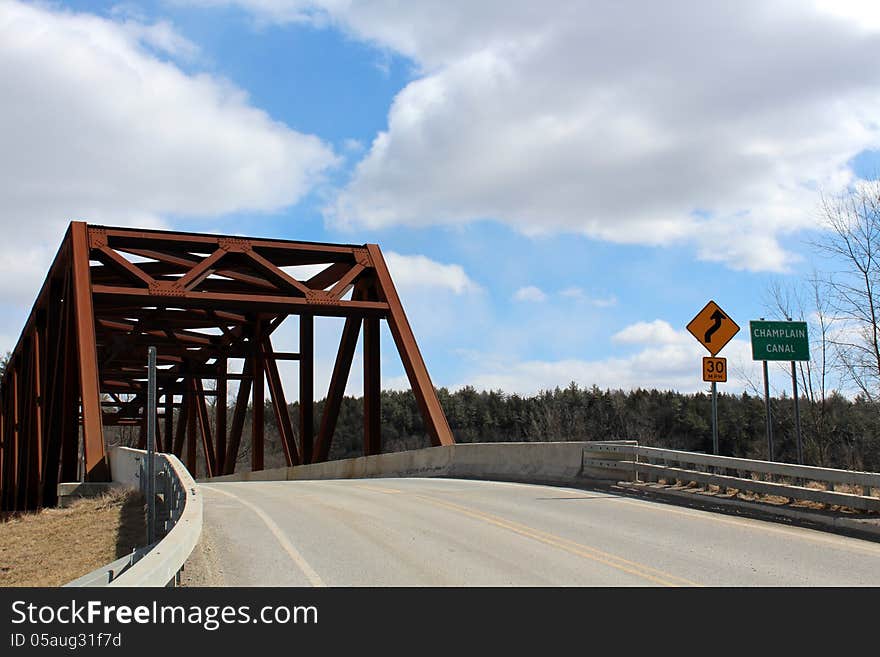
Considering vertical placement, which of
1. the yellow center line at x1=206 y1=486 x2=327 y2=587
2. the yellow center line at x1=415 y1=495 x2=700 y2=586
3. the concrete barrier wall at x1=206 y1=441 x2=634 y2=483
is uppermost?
the concrete barrier wall at x1=206 y1=441 x2=634 y2=483

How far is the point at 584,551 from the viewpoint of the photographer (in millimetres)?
9258

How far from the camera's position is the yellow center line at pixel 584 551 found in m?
7.78

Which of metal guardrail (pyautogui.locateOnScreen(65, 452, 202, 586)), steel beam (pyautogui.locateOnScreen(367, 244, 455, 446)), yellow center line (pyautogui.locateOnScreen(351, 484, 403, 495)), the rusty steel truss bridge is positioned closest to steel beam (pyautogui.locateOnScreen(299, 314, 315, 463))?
the rusty steel truss bridge

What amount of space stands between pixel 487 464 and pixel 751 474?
7.53 m

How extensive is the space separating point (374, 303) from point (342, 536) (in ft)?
51.3

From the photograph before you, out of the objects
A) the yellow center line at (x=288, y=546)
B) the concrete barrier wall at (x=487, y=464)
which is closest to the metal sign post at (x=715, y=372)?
the concrete barrier wall at (x=487, y=464)

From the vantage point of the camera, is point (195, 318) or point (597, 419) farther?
point (597, 419)

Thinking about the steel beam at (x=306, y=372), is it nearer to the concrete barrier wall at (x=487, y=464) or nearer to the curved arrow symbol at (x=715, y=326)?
the concrete barrier wall at (x=487, y=464)

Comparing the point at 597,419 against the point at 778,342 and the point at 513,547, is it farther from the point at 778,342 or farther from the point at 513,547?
the point at 513,547

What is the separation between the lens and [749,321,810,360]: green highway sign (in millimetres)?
15461

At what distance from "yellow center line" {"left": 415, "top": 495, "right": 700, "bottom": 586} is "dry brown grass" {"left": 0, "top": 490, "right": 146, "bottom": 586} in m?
5.19

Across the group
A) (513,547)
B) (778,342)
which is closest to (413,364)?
(778,342)

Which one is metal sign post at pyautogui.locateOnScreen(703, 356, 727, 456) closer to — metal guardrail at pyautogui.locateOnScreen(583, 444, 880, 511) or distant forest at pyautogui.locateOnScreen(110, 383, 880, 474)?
metal guardrail at pyautogui.locateOnScreen(583, 444, 880, 511)
